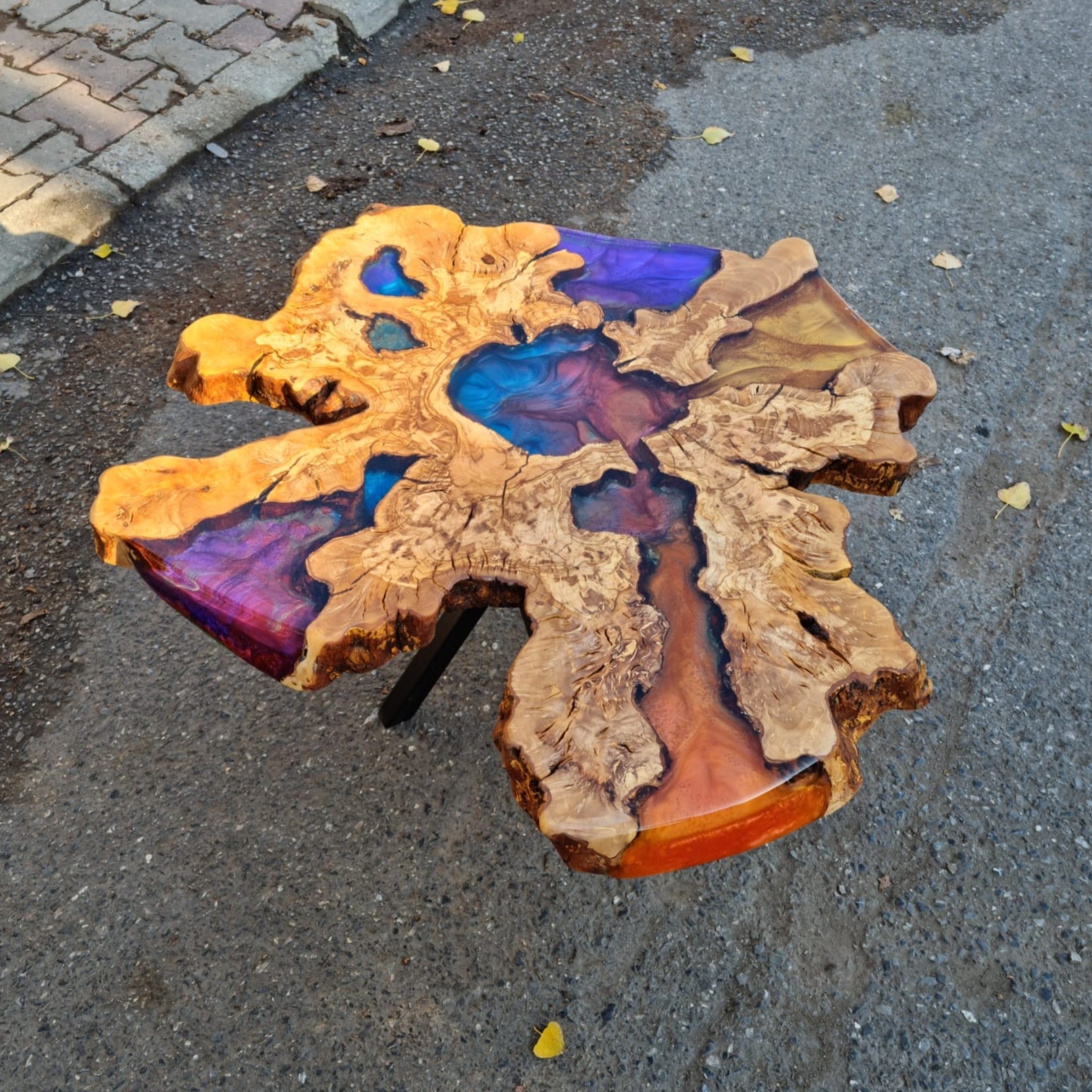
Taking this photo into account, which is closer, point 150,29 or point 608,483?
point 608,483

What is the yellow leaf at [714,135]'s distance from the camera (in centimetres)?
350

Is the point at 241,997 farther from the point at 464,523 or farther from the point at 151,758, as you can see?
the point at 464,523

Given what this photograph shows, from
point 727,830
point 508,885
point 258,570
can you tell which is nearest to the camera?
point 727,830

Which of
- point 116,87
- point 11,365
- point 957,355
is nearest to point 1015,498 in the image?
point 957,355

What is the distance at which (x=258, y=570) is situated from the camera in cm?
129

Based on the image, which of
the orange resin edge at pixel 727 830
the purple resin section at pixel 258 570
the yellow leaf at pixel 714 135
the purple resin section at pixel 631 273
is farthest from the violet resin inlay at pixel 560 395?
the yellow leaf at pixel 714 135

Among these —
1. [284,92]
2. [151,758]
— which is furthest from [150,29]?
[151,758]

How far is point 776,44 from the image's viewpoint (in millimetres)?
3938

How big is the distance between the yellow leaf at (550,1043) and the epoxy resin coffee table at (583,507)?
751mm

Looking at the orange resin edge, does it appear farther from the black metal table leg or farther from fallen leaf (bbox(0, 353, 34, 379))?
fallen leaf (bbox(0, 353, 34, 379))

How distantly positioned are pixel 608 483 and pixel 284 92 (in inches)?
109

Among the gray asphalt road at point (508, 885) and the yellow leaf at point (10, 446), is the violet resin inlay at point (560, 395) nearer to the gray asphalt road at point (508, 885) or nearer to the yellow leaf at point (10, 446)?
the gray asphalt road at point (508, 885)

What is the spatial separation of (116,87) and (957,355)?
115 inches

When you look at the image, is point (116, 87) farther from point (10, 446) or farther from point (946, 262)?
point (946, 262)
